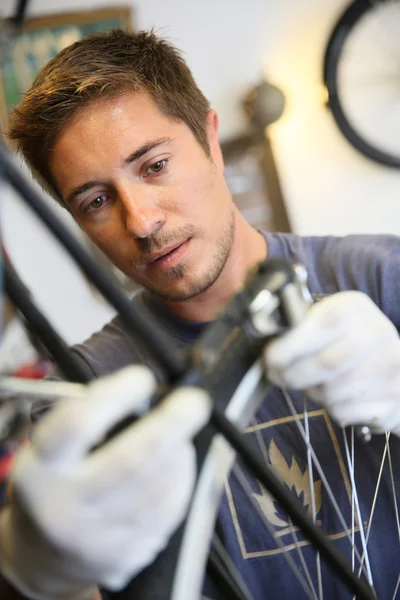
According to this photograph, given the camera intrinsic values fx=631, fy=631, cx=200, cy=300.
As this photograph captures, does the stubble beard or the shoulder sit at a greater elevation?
the stubble beard

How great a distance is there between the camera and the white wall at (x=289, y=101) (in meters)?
1.71

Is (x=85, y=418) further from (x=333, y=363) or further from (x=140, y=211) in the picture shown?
(x=140, y=211)

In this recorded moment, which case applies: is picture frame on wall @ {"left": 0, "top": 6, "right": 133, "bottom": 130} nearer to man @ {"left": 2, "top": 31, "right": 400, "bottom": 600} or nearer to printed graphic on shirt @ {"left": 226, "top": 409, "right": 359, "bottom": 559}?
man @ {"left": 2, "top": 31, "right": 400, "bottom": 600}

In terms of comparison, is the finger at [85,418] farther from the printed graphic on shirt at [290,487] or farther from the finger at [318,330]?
the printed graphic on shirt at [290,487]

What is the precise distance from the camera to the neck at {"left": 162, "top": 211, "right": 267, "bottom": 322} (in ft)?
2.90

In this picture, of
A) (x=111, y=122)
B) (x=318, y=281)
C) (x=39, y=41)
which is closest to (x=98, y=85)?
(x=111, y=122)

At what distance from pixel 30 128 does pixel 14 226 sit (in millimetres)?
940

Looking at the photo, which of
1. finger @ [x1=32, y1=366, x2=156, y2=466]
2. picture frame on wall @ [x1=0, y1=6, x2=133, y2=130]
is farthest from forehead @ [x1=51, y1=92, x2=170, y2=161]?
picture frame on wall @ [x1=0, y1=6, x2=133, y2=130]

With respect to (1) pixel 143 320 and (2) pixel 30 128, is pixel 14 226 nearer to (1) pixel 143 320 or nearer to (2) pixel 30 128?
(2) pixel 30 128

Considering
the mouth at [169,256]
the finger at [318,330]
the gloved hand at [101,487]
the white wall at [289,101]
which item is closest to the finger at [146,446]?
the gloved hand at [101,487]

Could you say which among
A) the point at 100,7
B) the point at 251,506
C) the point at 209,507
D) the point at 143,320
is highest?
the point at 100,7

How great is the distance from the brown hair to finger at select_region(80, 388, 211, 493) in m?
0.57

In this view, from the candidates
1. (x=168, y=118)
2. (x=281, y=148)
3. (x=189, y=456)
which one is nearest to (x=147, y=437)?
(x=189, y=456)

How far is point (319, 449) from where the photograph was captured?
0.72 m
